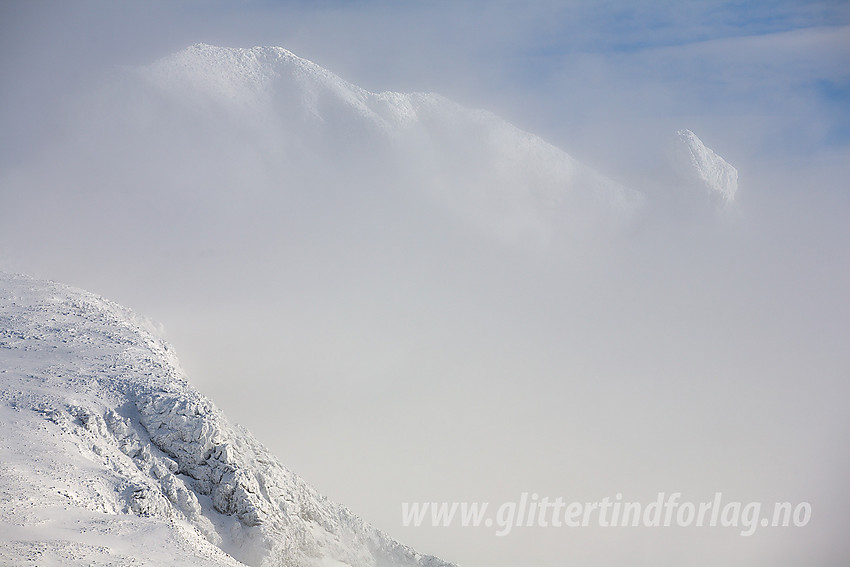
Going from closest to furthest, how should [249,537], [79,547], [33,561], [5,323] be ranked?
[33,561]
[79,547]
[249,537]
[5,323]

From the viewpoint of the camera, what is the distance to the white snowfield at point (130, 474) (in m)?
22.5

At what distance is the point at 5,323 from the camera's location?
3566 centimetres

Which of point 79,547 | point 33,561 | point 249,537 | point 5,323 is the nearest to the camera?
point 33,561

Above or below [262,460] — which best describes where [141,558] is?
below

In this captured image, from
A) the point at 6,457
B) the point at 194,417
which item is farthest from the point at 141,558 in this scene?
the point at 194,417

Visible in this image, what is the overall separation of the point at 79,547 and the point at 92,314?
21.2 meters

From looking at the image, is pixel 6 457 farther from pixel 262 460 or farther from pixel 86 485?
pixel 262 460

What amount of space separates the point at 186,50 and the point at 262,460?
82120 millimetres

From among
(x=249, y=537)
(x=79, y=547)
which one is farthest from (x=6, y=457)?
(x=249, y=537)

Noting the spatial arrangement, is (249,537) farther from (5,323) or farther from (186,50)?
(186,50)

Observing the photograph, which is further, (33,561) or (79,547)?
(79,547)

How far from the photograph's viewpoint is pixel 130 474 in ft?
88.8

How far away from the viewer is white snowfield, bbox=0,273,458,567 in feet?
73.9

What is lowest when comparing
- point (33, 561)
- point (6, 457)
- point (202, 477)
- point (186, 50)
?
point (33, 561)
